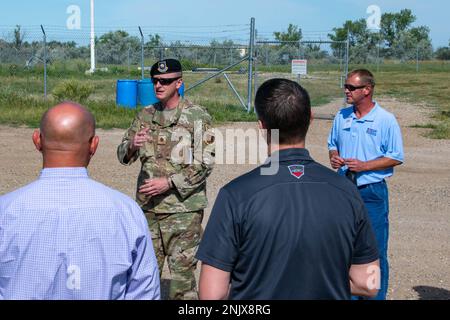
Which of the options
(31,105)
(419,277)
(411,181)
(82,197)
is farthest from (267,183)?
(31,105)

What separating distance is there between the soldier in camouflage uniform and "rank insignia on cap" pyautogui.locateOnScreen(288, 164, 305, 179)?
2.23m

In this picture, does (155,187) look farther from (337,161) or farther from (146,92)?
(146,92)

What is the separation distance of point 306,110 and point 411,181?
27.5ft

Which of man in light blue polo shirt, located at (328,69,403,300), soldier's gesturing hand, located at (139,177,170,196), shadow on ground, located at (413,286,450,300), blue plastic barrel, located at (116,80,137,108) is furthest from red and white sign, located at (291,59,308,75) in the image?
soldier's gesturing hand, located at (139,177,170,196)

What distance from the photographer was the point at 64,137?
2.65 metres

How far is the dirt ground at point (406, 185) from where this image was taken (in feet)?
21.5

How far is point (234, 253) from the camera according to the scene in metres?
2.67

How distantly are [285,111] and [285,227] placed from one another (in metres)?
0.46

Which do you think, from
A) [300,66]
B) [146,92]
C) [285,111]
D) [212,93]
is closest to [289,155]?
[285,111]

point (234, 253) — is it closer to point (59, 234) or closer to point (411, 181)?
point (59, 234)

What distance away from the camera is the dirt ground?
6.56 metres

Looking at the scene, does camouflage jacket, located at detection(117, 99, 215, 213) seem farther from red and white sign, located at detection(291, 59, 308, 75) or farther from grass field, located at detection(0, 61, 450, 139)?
red and white sign, located at detection(291, 59, 308, 75)

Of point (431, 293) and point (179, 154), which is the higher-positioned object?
point (179, 154)

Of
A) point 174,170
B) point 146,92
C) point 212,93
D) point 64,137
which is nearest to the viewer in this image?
point 64,137
